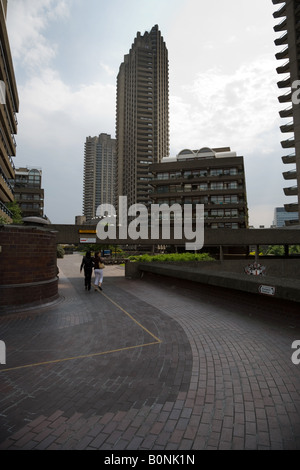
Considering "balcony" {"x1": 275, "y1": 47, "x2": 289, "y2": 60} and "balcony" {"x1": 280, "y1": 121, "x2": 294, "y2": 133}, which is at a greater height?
"balcony" {"x1": 275, "y1": 47, "x2": 289, "y2": 60}

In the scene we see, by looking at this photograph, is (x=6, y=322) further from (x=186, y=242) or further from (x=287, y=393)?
(x=186, y=242)

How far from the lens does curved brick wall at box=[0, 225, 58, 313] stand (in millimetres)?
7855

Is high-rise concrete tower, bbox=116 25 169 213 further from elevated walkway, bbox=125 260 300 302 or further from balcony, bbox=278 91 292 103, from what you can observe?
elevated walkway, bbox=125 260 300 302

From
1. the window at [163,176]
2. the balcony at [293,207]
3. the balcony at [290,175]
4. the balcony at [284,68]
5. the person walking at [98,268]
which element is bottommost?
the person walking at [98,268]

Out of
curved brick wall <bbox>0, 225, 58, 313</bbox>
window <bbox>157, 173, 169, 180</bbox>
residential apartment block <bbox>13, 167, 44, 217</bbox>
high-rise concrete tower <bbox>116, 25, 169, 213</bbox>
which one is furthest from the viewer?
high-rise concrete tower <bbox>116, 25, 169, 213</bbox>

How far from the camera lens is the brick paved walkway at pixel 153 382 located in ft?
7.98

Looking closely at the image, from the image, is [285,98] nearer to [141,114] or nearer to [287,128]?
[287,128]

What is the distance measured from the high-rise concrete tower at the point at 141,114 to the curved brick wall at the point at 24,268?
283 ft

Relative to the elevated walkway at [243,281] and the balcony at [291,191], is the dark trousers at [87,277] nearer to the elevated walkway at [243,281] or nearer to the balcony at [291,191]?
the elevated walkway at [243,281]

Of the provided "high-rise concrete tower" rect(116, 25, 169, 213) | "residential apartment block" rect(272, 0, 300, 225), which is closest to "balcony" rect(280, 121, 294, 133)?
"residential apartment block" rect(272, 0, 300, 225)

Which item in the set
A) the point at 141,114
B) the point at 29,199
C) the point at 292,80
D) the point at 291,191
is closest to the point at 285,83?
the point at 292,80

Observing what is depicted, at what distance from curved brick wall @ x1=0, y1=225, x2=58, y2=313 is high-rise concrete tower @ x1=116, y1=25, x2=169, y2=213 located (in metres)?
86.4

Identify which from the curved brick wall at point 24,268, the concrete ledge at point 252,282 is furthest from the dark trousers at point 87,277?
the concrete ledge at point 252,282
